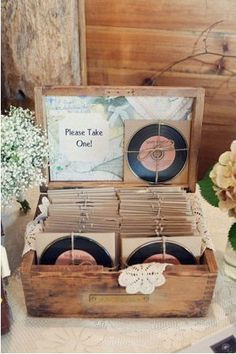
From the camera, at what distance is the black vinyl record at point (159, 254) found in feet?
3.10

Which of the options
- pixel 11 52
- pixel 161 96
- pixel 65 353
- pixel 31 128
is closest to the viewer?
pixel 65 353

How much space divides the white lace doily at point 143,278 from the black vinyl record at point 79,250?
0.08 metres

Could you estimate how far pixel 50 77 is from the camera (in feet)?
4.54

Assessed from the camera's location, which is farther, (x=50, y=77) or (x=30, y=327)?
(x=50, y=77)

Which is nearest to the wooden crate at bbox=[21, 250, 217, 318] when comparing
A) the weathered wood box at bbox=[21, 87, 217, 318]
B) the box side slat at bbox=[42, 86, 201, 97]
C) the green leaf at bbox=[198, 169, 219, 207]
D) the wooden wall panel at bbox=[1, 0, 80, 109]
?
the weathered wood box at bbox=[21, 87, 217, 318]

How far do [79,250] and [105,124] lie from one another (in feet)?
1.22

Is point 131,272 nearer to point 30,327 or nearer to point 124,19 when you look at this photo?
point 30,327

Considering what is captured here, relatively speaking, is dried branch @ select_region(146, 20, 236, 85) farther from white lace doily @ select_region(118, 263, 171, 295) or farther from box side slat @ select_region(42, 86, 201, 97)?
white lace doily @ select_region(118, 263, 171, 295)

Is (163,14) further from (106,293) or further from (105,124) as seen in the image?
(106,293)

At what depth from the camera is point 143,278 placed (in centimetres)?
88

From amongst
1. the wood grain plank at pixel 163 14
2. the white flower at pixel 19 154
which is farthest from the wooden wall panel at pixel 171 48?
the white flower at pixel 19 154

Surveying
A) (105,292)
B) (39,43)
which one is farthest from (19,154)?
(39,43)

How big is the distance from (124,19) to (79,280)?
90 centimetres

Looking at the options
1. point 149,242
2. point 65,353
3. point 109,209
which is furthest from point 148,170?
point 65,353
